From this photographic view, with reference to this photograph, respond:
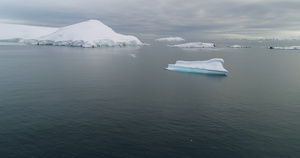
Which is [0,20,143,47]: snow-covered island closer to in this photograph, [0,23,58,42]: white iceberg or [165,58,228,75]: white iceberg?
[0,23,58,42]: white iceberg

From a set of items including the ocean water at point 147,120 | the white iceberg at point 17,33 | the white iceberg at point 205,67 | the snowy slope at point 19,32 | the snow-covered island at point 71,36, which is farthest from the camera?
the snowy slope at point 19,32

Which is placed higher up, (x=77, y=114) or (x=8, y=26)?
(x=8, y=26)

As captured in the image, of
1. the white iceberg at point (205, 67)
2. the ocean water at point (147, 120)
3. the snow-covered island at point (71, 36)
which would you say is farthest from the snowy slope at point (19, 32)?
the ocean water at point (147, 120)

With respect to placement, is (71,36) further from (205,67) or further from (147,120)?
(147,120)

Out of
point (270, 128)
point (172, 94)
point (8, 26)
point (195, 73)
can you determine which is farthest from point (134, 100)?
point (8, 26)

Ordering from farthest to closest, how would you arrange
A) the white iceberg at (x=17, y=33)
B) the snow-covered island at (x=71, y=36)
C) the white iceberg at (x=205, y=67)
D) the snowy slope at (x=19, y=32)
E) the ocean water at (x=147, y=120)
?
the snowy slope at (x=19, y=32) → the white iceberg at (x=17, y=33) → the snow-covered island at (x=71, y=36) → the white iceberg at (x=205, y=67) → the ocean water at (x=147, y=120)

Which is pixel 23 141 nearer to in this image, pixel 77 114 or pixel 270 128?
pixel 77 114

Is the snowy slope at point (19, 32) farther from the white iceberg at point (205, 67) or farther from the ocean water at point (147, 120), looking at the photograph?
the ocean water at point (147, 120)
